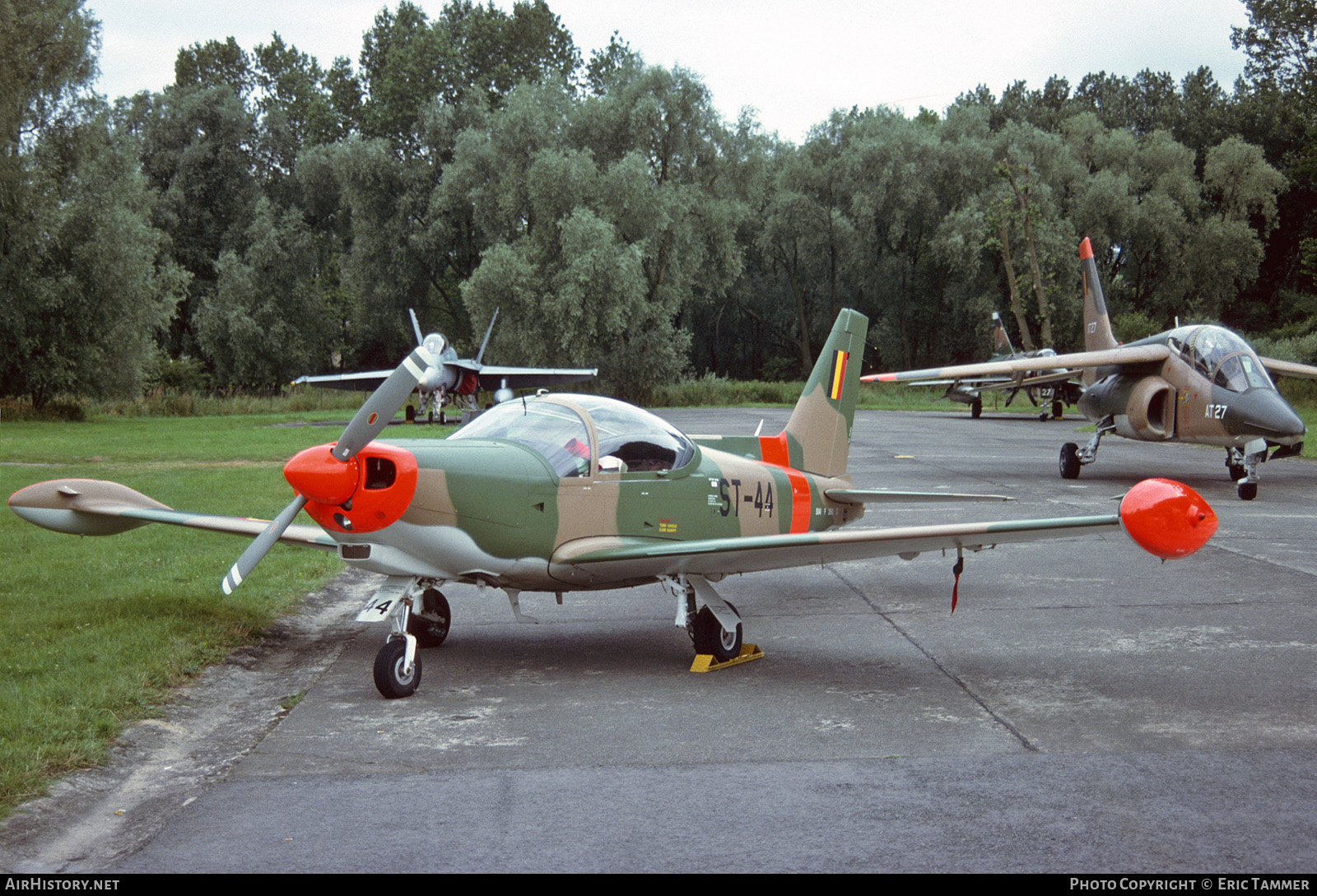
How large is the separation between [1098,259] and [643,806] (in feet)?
206

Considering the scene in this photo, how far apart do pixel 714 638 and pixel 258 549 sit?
304 cm

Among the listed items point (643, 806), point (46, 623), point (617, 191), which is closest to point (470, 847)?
point (643, 806)

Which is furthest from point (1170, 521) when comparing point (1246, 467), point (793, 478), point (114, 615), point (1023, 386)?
point (1023, 386)

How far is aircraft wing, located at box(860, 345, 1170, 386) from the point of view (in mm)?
20344

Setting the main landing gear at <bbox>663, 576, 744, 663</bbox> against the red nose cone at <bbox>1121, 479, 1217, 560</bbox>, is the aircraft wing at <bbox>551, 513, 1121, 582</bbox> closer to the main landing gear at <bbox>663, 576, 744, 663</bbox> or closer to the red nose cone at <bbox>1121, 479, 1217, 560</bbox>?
the main landing gear at <bbox>663, 576, 744, 663</bbox>

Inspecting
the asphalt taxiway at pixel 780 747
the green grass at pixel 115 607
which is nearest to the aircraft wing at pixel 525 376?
the green grass at pixel 115 607

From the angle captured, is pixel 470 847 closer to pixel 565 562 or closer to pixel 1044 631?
pixel 565 562

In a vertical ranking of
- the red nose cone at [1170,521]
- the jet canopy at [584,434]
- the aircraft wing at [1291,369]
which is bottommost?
the red nose cone at [1170,521]

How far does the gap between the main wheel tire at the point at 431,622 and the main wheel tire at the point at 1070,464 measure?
15.9 m

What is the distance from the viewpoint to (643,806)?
4770mm

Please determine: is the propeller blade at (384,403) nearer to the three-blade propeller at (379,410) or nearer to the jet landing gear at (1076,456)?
the three-blade propeller at (379,410)

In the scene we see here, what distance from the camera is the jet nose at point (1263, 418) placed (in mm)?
18078

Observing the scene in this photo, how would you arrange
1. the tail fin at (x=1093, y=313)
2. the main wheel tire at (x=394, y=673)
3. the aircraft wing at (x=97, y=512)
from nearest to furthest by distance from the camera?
the main wheel tire at (x=394, y=673)
the aircraft wing at (x=97, y=512)
the tail fin at (x=1093, y=313)

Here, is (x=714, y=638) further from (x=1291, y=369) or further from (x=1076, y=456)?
(x=1291, y=369)
